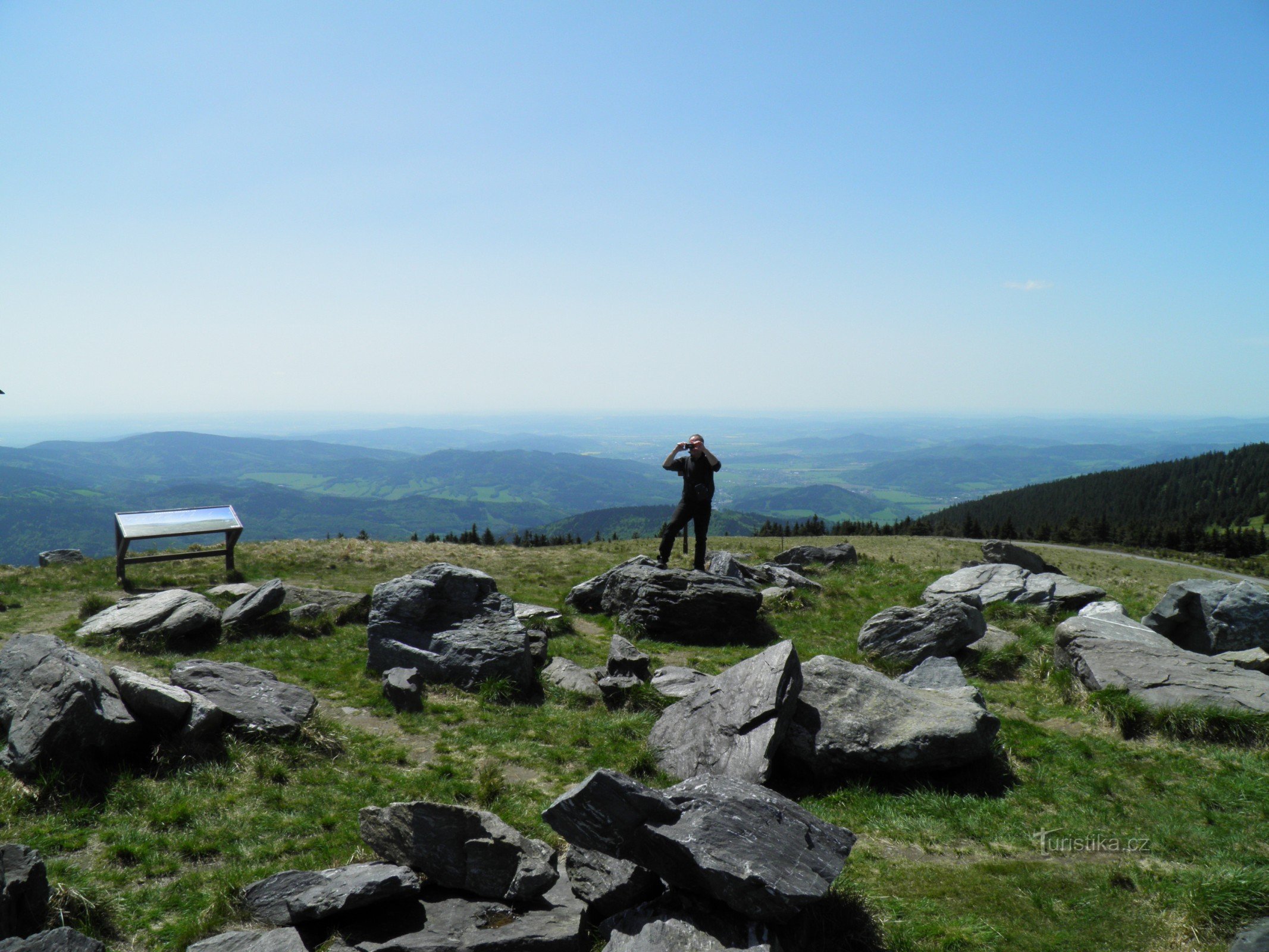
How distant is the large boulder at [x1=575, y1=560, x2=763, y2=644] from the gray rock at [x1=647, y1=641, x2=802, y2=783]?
6.39 metres

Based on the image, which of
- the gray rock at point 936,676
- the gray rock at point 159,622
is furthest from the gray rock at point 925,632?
the gray rock at point 159,622

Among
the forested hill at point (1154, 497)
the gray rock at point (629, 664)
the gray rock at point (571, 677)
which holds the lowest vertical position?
the forested hill at point (1154, 497)

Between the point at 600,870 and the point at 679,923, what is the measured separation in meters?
1.02

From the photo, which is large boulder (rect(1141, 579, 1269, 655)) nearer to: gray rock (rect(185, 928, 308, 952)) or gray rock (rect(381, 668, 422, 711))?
gray rock (rect(381, 668, 422, 711))

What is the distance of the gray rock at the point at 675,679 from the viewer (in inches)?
502

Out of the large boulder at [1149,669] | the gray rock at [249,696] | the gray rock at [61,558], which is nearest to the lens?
the gray rock at [249,696]

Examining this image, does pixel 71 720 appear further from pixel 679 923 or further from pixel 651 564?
pixel 651 564

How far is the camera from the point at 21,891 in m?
5.61

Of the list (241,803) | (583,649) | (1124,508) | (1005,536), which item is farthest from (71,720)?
(1124,508)

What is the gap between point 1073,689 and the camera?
12719 mm

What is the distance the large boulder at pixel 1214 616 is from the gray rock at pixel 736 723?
11292 millimetres

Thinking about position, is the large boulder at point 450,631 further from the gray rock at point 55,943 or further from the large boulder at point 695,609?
the gray rock at point 55,943

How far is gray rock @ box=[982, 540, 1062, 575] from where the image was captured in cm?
2534

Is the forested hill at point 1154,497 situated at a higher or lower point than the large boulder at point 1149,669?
lower
